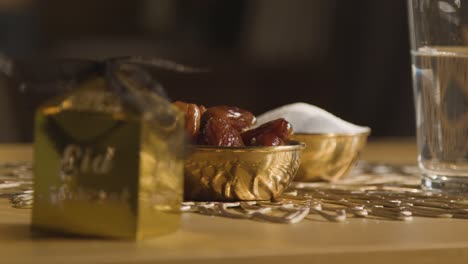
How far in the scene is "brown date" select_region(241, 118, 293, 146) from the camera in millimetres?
743

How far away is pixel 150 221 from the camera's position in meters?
0.57

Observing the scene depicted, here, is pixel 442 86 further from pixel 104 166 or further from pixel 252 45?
pixel 252 45

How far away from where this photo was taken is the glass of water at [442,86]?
2.64 feet

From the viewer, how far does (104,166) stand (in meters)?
0.56

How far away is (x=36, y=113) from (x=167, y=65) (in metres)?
0.10

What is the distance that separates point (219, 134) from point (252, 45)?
9.67 ft

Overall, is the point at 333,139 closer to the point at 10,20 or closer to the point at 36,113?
the point at 36,113

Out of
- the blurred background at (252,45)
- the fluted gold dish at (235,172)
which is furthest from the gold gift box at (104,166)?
the blurred background at (252,45)

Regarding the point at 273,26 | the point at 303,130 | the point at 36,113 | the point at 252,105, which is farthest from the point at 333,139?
the point at 273,26

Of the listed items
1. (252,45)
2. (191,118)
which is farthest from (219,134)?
(252,45)

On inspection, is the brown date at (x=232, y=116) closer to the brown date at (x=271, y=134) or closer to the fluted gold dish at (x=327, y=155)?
the brown date at (x=271, y=134)

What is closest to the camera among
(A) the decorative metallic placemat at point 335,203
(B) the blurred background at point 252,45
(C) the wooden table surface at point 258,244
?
(C) the wooden table surface at point 258,244

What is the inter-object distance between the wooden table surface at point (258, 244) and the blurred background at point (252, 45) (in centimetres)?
217

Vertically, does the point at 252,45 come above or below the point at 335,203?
above
